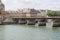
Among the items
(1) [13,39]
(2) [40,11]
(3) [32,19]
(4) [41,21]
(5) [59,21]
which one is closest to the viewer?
(1) [13,39]

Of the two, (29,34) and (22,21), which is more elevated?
(29,34)

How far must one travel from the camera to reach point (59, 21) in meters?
78.6

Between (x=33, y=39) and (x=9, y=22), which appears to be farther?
(x=9, y=22)

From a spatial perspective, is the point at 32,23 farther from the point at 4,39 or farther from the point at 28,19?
the point at 4,39

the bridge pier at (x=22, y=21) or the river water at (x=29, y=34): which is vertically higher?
the river water at (x=29, y=34)

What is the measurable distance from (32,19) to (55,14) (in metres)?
9.35

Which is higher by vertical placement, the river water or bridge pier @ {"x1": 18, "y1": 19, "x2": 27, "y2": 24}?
the river water

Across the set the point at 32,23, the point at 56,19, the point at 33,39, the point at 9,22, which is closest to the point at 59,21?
the point at 56,19

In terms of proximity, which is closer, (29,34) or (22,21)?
(29,34)

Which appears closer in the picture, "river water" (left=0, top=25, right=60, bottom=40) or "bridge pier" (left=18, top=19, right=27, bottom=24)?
"river water" (left=0, top=25, right=60, bottom=40)

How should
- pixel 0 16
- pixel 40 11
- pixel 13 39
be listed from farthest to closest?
pixel 40 11 < pixel 0 16 < pixel 13 39

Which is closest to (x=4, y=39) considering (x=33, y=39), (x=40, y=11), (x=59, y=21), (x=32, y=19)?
(x=33, y=39)

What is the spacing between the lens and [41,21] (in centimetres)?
8625

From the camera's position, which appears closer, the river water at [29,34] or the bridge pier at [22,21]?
the river water at [29,34]
